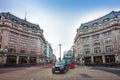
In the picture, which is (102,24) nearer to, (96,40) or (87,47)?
(96,40)

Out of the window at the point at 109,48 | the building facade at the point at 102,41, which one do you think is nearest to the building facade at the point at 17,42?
the building facade at the point at 102,41

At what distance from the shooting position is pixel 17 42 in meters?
53.7

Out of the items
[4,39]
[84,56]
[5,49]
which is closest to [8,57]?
[5,49]

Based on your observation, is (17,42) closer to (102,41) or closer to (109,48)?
(102,41)

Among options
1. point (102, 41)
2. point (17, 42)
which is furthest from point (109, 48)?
point (17, 42)

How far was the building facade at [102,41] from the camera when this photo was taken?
47.3m

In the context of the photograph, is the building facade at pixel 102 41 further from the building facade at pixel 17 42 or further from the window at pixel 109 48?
the building facade at pixel 17 42

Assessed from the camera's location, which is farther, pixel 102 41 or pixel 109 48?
pixel 102 41

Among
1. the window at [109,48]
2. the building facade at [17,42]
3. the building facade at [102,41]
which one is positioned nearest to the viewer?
the building facade at [17,42]

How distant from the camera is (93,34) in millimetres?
58188

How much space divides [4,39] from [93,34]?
3891 cm

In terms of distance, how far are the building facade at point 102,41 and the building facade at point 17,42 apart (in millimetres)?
24957

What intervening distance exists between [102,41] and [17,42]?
122 ft

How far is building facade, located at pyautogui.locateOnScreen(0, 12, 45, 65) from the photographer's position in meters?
46.0
